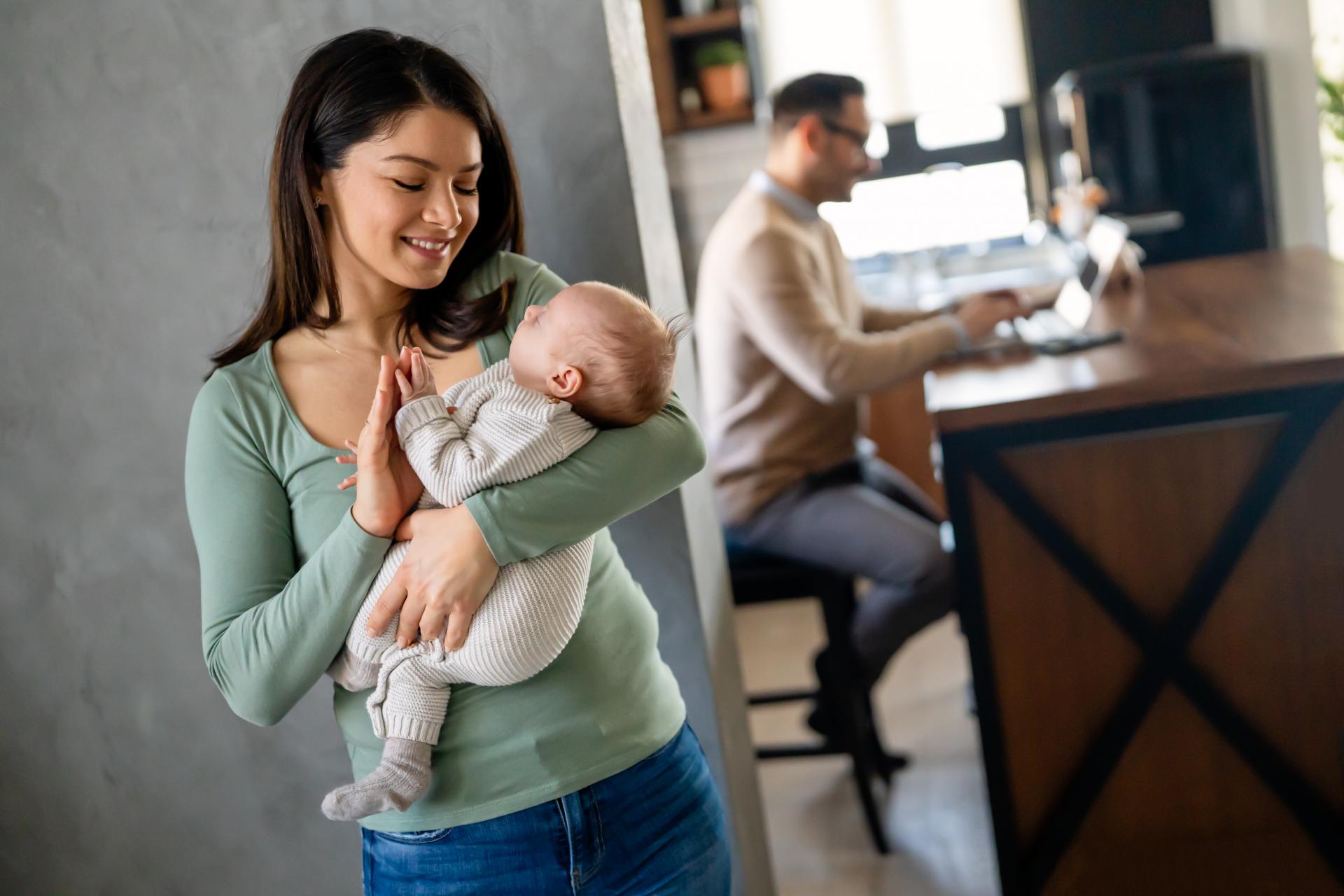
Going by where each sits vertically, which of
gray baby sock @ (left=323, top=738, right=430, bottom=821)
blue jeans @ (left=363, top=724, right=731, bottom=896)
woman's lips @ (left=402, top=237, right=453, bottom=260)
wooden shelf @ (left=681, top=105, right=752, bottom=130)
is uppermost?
wooden shelf @ (left=681, top=105, right=752, bottom=130)

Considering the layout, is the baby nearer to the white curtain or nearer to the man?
the man

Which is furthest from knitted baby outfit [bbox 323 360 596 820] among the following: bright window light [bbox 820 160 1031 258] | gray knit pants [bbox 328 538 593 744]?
bright window light [bbox 820 160 1031 258]

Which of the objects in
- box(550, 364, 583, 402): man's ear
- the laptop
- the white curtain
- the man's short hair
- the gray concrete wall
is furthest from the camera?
the white curtain

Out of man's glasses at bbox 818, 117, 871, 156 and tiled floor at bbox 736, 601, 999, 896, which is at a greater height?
man's glasses at bbox 818, 117, 871, 156

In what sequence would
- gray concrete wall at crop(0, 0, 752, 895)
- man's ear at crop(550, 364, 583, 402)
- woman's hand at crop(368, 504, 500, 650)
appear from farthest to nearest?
gray concrete wall at crop(0, 0, 752, 895)
man's ear at crop(550, 364, 583, 402)
woman's hand at crop(368, 504, 500, 650)

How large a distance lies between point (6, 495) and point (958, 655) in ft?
9.50

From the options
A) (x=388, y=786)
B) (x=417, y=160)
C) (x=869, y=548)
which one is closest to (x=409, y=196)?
(x=417, y=160)

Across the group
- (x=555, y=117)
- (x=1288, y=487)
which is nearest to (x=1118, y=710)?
(x=1288, y=487)

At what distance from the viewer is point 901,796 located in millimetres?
3059

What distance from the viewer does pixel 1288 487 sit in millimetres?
2121

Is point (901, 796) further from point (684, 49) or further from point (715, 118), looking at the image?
point (684, 49)

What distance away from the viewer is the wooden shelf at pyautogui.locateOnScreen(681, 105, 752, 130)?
4.66m

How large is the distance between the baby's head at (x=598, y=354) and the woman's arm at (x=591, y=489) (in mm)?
33

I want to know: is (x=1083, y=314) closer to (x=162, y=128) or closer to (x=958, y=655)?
(x=958, y=655)
